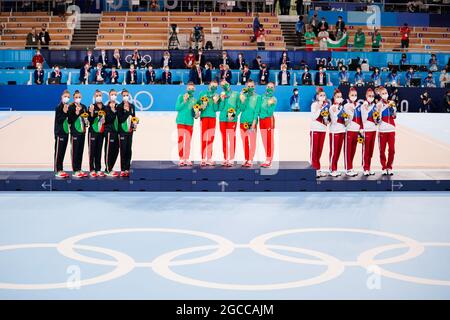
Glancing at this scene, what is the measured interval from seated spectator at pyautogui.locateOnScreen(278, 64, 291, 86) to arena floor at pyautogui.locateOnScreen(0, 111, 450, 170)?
8.51ft

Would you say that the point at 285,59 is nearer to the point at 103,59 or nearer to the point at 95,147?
the point at 103,59

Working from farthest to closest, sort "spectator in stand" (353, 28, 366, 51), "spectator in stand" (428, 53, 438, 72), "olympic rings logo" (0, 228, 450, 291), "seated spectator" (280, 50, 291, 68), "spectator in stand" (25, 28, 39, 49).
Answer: "spectator in stand" (353, 28, 366, 51), "spectator in stand" (25, 28, 39, 49), "spectator in stand" (428, 53, 438, 72), "seated spectator" (280, 50, 291, 68), "olympic rings logo" (0, 228, 450, 291)

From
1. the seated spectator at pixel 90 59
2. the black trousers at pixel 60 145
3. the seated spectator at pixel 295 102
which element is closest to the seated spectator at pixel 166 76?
the seated spectator at pixel 90 59

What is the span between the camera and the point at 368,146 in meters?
13.1

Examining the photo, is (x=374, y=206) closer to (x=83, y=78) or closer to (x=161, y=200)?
(x=161, y=200)

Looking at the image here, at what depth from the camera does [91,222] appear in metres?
10.6

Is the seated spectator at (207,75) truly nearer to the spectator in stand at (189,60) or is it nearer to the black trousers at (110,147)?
the spectator in stand at (189,60)

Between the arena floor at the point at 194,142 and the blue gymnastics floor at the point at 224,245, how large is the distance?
3.11 m

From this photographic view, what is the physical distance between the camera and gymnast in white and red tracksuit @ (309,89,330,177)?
12781 millimetres

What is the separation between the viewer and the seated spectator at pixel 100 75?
1086 inches

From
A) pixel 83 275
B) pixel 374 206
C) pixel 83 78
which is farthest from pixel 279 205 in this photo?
pixel 83 78

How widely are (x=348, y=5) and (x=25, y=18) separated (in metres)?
17.6

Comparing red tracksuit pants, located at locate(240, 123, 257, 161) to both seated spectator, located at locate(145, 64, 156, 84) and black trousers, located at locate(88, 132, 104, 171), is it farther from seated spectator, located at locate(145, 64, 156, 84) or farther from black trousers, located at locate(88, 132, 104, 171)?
seated spectator, located at locate(145, 64, 156, 84)

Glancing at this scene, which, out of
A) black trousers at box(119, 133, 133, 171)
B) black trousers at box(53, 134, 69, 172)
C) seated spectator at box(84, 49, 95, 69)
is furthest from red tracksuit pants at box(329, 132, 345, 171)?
seated spectator at box(84, 49, 95, 69)
